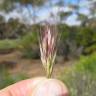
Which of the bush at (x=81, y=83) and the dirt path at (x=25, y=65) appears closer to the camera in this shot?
the bush at (x=81, y=83)

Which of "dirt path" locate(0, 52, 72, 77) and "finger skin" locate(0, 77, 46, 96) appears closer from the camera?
"finger skin" locate(0, 77, 46, 96)

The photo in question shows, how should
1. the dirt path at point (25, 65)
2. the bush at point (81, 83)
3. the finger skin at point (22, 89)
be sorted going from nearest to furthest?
the finger skin at point (22, 89) → the bush at point (81, 83) → the dirt path at point (25, 65)

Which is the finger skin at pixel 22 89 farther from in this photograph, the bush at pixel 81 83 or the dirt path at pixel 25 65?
the dirt path at pixel 25 65

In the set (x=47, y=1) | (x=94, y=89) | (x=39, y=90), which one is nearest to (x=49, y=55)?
(x=39, y=90)

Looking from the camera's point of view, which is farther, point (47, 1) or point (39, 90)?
point (47, 1)

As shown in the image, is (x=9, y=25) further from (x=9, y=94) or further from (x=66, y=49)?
(x=9, y=94)

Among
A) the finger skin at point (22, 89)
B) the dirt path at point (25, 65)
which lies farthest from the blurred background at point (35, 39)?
the finger skin at point (22, 89)

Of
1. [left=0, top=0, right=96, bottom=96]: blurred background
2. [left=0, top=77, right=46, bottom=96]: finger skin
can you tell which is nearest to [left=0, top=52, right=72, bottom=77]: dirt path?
[left=0, top=0, right=96, bottom=96]: blurred background

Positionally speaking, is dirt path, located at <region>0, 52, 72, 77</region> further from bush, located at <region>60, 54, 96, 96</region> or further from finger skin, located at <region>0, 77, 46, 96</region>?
finger skin, located at <region>0, 77, 46, 96</region>

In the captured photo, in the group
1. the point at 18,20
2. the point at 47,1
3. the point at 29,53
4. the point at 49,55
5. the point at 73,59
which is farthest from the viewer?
the point at 18,20

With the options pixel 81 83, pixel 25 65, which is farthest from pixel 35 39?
pixel 81 83

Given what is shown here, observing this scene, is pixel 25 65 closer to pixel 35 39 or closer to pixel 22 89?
pixel 35 39
